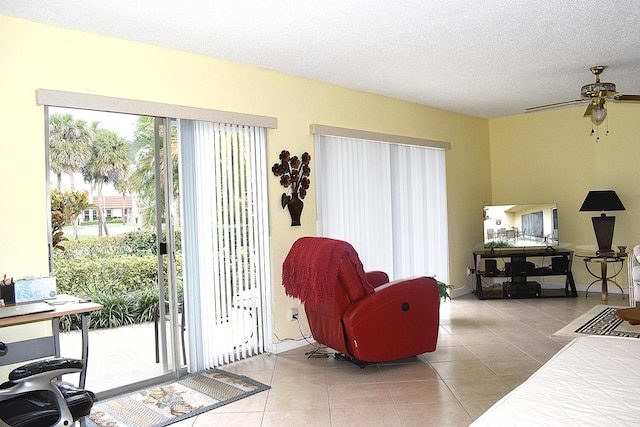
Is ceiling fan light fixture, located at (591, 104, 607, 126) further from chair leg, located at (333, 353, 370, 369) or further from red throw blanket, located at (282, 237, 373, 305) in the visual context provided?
chair leg, located at (333, 353, 370, 369)

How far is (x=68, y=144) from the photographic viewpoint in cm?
732

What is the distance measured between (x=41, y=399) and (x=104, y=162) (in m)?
5.72

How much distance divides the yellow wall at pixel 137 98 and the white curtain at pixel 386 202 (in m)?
0.21

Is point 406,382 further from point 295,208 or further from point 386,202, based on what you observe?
point 386,202

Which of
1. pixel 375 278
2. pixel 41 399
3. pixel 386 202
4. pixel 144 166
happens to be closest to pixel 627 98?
pixel 386 202

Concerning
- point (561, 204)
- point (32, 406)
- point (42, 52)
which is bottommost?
point (32, 406)

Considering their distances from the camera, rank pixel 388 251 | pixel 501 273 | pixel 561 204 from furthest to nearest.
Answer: pixel 561 204, pixel 501 273, pixel 388 251

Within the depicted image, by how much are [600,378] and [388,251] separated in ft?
12.7

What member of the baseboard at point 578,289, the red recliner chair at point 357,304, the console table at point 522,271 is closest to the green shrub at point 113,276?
the red recliner chair at point 357,304

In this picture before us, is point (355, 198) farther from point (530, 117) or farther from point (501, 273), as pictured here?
point (530, 117)

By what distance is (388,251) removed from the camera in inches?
234

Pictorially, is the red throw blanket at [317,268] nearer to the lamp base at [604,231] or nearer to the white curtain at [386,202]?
the white curtain at [386,202]

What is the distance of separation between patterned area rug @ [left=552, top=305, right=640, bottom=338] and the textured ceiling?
8.04 ft

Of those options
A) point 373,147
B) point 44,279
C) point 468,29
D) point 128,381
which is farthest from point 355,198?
point 44,279
